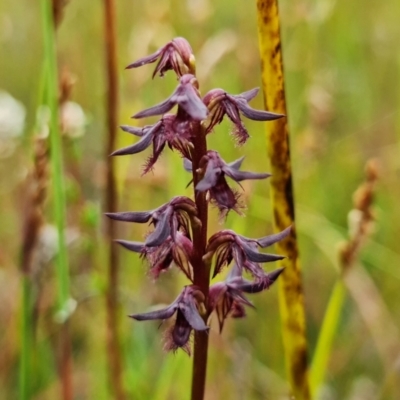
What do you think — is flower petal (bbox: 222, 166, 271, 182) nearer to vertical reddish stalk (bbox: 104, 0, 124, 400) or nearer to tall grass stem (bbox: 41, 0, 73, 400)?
tall grass stem (bbox: 41, 0, 73, 400)

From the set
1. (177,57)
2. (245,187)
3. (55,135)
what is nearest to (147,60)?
(177,57)

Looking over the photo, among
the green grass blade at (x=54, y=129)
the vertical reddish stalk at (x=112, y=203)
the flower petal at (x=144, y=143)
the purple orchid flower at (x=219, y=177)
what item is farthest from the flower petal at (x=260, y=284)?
the vertical reddish stalk at (x=112, y=203)

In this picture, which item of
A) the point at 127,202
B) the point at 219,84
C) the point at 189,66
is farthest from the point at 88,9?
the point at 189,66

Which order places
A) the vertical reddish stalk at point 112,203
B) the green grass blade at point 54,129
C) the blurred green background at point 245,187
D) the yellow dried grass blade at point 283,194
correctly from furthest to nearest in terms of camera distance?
1. the blurred green background at point 245,187
2. the vertical reddish stalk at point 112,203
3. the green grass blade at point 54,129
4. the yellow dried grass blade at point 283,194

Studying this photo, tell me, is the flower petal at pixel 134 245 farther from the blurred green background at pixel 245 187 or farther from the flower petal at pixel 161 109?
the blurred green background at pixel 245 187

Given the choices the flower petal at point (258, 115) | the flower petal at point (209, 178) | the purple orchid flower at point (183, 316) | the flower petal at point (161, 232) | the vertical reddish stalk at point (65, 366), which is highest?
the flower petal at point (258, 115)

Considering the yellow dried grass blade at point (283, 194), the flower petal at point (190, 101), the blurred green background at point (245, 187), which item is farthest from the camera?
the blurred green background at point (245, 187)

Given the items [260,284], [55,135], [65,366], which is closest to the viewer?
[260,284]

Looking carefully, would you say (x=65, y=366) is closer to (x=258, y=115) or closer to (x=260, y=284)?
(x=260, y=284)
